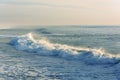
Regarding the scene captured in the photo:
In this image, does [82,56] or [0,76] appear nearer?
[0,76]

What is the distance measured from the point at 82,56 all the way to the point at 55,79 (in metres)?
8.96

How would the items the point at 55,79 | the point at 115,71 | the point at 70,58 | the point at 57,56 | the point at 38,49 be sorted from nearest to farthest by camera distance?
the point at 55,79
the point at 115,71
the point at 70,58
the point at 57,56
the point at 38,49

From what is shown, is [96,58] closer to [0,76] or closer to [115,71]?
[115,71]

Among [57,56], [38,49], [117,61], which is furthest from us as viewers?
[38,49]

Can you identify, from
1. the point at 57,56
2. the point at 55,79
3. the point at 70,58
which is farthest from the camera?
the point at 57,56

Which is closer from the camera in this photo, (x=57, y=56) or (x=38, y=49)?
(x=57, y=56)

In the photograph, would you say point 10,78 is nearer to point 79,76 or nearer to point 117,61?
point 79,76

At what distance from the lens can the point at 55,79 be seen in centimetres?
1792

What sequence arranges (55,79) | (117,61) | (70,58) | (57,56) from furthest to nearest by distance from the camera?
(57,56), (70,58), (117,61), (55,79)

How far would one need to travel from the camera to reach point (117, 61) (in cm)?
2375

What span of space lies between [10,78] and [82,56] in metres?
9.69

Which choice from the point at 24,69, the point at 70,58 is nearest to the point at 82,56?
the point at 70,58

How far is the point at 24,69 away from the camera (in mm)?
20734

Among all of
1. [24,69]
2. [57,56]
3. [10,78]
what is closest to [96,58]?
[57,56]
